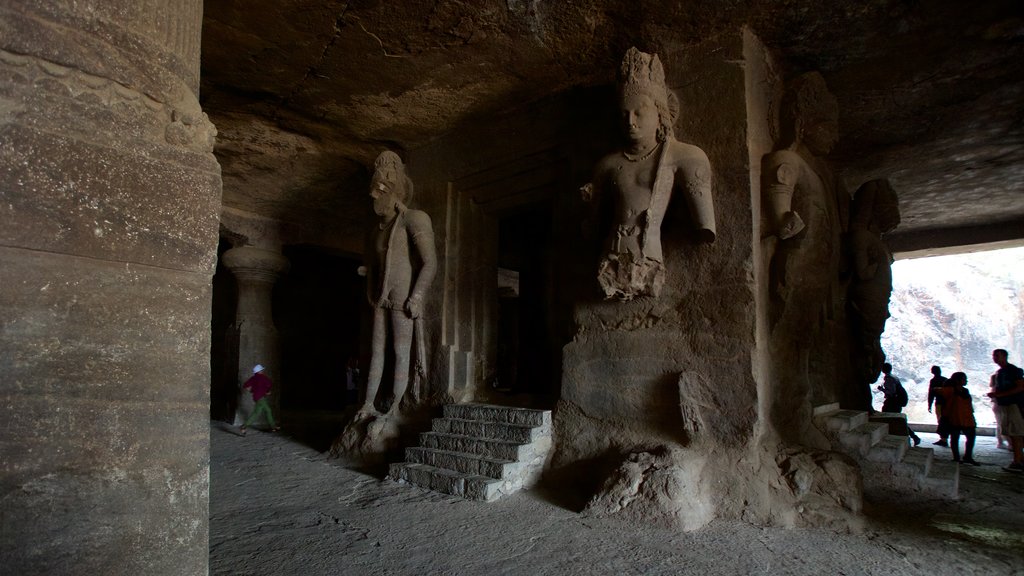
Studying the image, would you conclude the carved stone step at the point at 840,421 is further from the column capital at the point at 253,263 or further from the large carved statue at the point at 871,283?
the column capital at the point at 253,263

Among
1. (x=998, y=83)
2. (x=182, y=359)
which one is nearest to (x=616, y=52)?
(x=998, y=83)

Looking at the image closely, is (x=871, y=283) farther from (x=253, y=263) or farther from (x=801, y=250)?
(x=253, y=263)

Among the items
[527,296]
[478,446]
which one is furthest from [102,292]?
[527,296]

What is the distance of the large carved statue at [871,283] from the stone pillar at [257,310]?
6660 millimetres

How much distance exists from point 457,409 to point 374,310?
128 cm

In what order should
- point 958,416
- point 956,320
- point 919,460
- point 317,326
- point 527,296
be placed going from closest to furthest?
point 919,460 < point 958,416 < point 527,296 < point 317,326 < point 956,320

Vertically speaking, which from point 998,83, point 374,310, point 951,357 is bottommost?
point 951,357

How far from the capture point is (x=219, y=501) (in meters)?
3.61

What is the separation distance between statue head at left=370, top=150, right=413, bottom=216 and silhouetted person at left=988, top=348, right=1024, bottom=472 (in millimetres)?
5997

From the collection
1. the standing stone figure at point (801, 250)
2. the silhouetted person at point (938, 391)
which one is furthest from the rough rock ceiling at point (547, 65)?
the silhouetted person at point (938, 391)

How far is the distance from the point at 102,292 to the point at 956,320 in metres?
37.0

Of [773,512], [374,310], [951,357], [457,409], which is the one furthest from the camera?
[951,357]

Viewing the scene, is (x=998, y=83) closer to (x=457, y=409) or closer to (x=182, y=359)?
(x=457, y=409)

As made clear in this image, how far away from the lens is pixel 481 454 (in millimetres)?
4043
